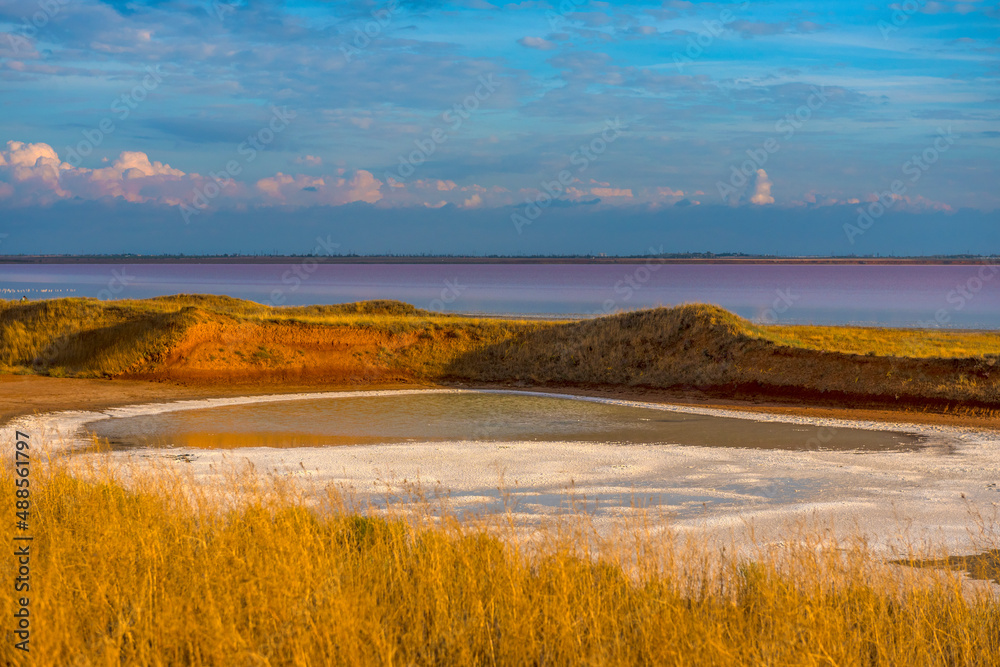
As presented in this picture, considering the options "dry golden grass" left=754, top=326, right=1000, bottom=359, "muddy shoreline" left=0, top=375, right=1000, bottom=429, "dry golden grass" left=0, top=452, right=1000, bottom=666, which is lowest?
"muddy shoreline" left=0, top=375, right=1000, bottom=429

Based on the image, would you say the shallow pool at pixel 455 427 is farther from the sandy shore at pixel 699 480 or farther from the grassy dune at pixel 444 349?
the grassy dune at pixel 444 349

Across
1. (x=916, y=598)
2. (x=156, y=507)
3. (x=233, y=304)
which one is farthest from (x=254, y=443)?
(x=233, y=304)

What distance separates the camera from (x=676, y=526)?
9172 mm

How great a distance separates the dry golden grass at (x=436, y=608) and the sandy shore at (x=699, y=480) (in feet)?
8.44

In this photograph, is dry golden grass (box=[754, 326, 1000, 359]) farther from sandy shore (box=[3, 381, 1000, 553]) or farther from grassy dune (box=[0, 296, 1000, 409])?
sandy shore (box=[3, 381, 1000, 553])

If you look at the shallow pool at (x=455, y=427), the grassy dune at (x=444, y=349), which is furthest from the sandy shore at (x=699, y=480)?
the grassy dune at (x=444, y=349)

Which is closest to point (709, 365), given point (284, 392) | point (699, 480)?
point (699, 480)

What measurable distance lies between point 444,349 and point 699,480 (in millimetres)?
16335

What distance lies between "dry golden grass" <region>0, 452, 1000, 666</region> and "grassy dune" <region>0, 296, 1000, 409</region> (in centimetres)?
1751

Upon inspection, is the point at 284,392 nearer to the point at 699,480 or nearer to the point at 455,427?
the point at 455,427

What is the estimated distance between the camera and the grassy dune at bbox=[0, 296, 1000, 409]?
23938 mm

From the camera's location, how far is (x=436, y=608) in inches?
210

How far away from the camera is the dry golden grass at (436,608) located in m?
4.80

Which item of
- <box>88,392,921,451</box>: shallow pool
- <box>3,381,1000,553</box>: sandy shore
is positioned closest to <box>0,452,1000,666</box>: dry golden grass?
<box>3,381,1000,553</box>: sandy shore
